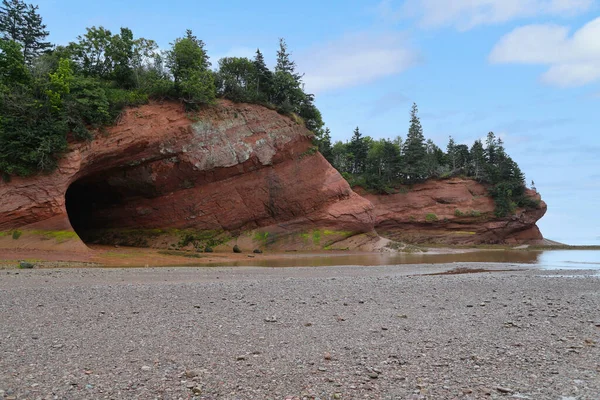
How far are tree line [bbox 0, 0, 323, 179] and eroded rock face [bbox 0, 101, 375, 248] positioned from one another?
121cm

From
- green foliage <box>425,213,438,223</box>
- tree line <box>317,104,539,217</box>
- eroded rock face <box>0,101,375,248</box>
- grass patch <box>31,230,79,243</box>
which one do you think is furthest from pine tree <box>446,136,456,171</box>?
grass patch <box>31,230,79,243</box>

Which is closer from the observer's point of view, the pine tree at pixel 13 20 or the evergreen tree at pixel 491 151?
the pine tree at pixel 13 20

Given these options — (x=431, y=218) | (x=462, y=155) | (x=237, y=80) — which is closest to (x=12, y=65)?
(x=237, y=80)

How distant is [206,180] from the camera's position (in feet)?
109

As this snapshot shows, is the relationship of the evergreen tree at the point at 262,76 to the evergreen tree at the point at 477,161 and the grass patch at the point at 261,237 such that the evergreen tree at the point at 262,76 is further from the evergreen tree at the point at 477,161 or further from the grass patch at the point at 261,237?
the evergreen tree at the point at 477,161

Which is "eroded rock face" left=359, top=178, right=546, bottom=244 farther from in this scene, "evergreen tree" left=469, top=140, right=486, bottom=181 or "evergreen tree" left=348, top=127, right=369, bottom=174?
"evergreen tree" left=348, top=127, right=369, bottom=174

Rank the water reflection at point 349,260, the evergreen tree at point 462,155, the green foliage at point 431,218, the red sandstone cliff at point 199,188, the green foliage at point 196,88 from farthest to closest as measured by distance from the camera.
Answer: the evergreen tree at point 462,155 < the green foliage at point 431,218 < the green foliage at point 196,88 < the red sandstone cliff at point 199,188 < the water reflection at point 349,260

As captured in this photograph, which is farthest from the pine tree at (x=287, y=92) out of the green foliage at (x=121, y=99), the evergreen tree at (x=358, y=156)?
the evergreen tree at (x=358, y=156)

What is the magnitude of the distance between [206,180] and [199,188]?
3.11 feet

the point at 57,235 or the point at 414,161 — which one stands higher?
the point at 414,161

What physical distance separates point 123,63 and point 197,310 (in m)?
29.5

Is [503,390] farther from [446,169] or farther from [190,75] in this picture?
[446,169]

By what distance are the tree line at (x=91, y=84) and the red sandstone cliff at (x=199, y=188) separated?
1.11 metres

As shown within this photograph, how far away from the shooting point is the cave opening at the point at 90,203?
3209cm
